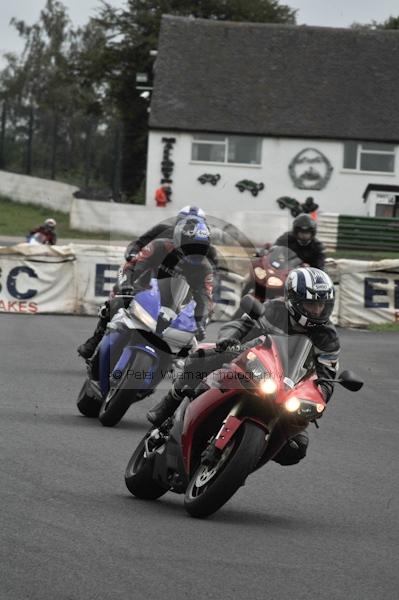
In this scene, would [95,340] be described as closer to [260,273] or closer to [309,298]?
[260,273]

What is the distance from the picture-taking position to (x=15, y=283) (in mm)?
22344

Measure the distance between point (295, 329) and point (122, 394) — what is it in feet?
9.40

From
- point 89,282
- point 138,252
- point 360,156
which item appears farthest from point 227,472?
point 360,156

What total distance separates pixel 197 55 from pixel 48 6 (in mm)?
38573

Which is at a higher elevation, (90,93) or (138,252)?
(90,93)

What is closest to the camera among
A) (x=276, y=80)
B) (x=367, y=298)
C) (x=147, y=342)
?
(x=147, y=342)

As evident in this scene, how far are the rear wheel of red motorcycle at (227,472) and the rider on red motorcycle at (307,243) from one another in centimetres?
863

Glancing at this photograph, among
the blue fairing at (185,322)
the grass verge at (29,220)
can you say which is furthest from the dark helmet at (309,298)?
the grass verge at (29,220)

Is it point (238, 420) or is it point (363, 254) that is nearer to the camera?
point (238, 420)

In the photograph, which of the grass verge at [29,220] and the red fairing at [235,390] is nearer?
the red fairing at [235,390]

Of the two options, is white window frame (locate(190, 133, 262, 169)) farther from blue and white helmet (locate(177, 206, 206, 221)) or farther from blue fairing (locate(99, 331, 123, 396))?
blue fairing (locate(99, 331, 123, 396))

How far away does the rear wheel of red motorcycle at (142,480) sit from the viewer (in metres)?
7.65

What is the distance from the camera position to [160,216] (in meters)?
42.8

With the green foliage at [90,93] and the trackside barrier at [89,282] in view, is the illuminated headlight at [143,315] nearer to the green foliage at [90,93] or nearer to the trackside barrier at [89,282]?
the trackside barrier at [89,282]
